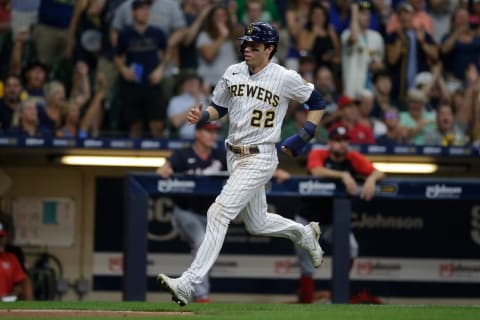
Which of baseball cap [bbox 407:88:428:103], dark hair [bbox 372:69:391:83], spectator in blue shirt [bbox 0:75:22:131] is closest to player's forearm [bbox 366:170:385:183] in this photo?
baseball cap [bbox 407:88:428:103]

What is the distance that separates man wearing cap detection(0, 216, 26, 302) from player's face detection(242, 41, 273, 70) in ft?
12.2

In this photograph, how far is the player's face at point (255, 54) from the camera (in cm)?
825

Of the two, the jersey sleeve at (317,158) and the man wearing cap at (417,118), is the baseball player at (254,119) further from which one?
the man wearing cap at (417,118)

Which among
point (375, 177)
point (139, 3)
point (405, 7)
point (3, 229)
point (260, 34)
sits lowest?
point (3, 229)

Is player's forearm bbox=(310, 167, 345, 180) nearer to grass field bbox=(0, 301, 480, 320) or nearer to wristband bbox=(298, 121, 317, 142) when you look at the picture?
grass field bbox=(0, 301, 480, 320)

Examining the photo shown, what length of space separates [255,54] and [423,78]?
18.2ft

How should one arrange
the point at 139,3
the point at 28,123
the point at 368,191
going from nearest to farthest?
the point at 368,191 → the point at 28,123 → the point at 139,3

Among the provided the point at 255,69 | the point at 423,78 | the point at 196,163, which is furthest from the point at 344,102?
the point at 255,69

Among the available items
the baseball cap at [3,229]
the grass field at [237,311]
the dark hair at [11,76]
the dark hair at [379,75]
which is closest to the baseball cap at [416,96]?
the dark hair at [379,75]

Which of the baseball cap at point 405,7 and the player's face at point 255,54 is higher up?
the baseball cap at point 405,7

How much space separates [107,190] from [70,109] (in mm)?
918

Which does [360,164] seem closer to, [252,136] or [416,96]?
[416,96]

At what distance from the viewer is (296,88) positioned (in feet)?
27.4

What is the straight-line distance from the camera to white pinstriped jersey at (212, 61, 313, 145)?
821 centimetres
